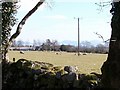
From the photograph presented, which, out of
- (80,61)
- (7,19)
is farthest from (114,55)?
(80,61)

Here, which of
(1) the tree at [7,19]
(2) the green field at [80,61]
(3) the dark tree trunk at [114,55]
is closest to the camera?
(3) the dark tree trunk at [114,55]

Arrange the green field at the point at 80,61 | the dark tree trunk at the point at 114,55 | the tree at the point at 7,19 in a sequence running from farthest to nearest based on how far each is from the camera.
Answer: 1. the green field at the point at 80,61
2. the tree at the point at 7,19
3. the dark tree trunk at the point at 114,55

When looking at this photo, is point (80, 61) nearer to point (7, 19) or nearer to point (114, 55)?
point (7, 19)

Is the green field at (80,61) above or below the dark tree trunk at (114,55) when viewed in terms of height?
below

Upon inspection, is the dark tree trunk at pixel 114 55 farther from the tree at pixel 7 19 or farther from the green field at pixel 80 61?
the tree at pixel 7 19

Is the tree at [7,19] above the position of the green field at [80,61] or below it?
above

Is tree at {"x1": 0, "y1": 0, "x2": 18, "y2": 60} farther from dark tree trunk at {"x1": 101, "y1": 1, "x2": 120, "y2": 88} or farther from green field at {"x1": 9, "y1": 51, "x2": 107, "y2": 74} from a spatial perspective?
dark tree trunk at {"x1": 101, "y1": 1, "x2": 120, "y2": 88}

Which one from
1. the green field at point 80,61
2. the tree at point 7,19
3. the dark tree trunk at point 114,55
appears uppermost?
the tree at point 7,19

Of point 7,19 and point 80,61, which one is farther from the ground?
point 7,19

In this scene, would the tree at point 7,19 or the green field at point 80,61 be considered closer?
the tree at point 7,19

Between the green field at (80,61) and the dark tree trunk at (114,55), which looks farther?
the green field at (80,61)

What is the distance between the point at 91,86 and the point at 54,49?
140 ft

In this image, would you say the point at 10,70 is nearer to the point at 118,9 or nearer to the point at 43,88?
the point at 43,88

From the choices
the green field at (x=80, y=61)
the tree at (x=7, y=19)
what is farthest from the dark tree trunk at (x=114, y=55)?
the tree at (x=7, y=19)
